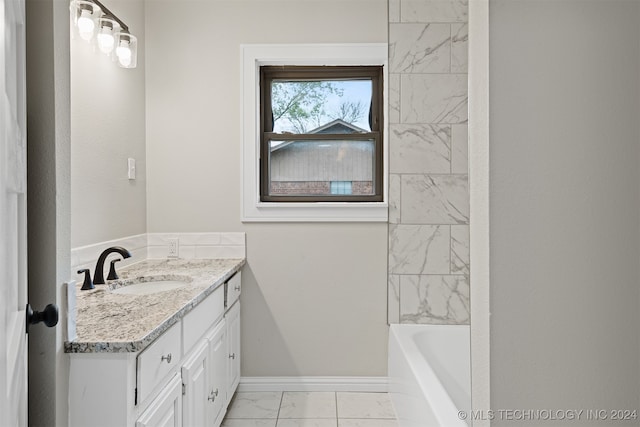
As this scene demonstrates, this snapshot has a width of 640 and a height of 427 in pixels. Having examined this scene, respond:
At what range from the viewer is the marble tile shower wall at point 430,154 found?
2564 millimetres

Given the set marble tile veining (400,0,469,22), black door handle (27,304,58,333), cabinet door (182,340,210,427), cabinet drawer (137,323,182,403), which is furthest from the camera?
marble tile veining (400,0,469,22)

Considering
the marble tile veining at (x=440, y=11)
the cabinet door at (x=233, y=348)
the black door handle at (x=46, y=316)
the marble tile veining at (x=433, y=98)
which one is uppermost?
the marble tile veining at (x=440, y=11)

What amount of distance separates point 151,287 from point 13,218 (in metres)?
1.37

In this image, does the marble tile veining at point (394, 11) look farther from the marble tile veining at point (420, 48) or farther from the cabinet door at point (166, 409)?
the cabinet door at point (166, 409)

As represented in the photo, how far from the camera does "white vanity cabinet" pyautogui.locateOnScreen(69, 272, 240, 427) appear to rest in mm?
1124

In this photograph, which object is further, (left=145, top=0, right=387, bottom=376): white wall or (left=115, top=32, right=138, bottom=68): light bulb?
(left=145, top=0, right=387, bottom=376): white wall

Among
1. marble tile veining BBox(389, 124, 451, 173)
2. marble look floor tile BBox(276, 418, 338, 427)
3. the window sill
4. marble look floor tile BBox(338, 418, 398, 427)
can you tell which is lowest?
marble look floor tile BBox(338, 418, 398, 427)

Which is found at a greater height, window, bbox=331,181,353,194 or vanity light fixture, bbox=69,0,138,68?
vanity light fixture, bbox=69,0,138,68

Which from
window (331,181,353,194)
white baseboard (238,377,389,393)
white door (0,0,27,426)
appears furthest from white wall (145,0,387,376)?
white door (0,0,27,426)

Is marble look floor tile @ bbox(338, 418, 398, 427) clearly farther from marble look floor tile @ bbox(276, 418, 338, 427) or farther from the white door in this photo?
the white door

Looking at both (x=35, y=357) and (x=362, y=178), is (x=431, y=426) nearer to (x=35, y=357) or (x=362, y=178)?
(x=35, y=357)

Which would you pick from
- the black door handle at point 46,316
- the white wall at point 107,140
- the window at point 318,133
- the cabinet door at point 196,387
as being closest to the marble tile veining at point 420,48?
the window at point 318,133

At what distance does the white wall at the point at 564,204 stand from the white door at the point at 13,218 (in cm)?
83

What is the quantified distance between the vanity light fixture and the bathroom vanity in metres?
1.11
